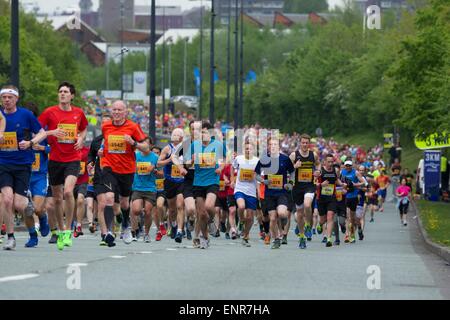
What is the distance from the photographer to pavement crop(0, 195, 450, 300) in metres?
13.4

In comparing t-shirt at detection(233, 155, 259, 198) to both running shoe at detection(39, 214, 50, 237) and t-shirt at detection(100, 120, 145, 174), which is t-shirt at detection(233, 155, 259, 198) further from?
running shoe at detection(39, 214, 50, 237)

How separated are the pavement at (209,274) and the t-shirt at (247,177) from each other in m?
1.84

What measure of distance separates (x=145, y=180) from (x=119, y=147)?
18.0 feet

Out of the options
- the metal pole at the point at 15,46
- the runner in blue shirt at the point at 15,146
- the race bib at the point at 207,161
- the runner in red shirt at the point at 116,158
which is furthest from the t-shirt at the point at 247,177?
the metal pole at the point at 15,46

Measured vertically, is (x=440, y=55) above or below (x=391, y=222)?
above

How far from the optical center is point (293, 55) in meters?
132

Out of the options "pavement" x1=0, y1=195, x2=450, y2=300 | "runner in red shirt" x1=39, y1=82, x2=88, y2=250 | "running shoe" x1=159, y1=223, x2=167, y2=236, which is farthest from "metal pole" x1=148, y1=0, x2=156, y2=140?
"runner in red shirt" x1=39, y1=82, x2=88, y2=250

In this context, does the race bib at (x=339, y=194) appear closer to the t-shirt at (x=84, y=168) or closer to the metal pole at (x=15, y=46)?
the t-shirt at (x=84, y=168)

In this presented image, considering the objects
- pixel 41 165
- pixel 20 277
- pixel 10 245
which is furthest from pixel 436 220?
pixel 20 277

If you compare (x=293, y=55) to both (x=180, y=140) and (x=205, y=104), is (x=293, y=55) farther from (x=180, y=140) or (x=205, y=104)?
(x=180, y=140)

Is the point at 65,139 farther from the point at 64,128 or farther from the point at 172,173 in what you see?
the point at 172,173
